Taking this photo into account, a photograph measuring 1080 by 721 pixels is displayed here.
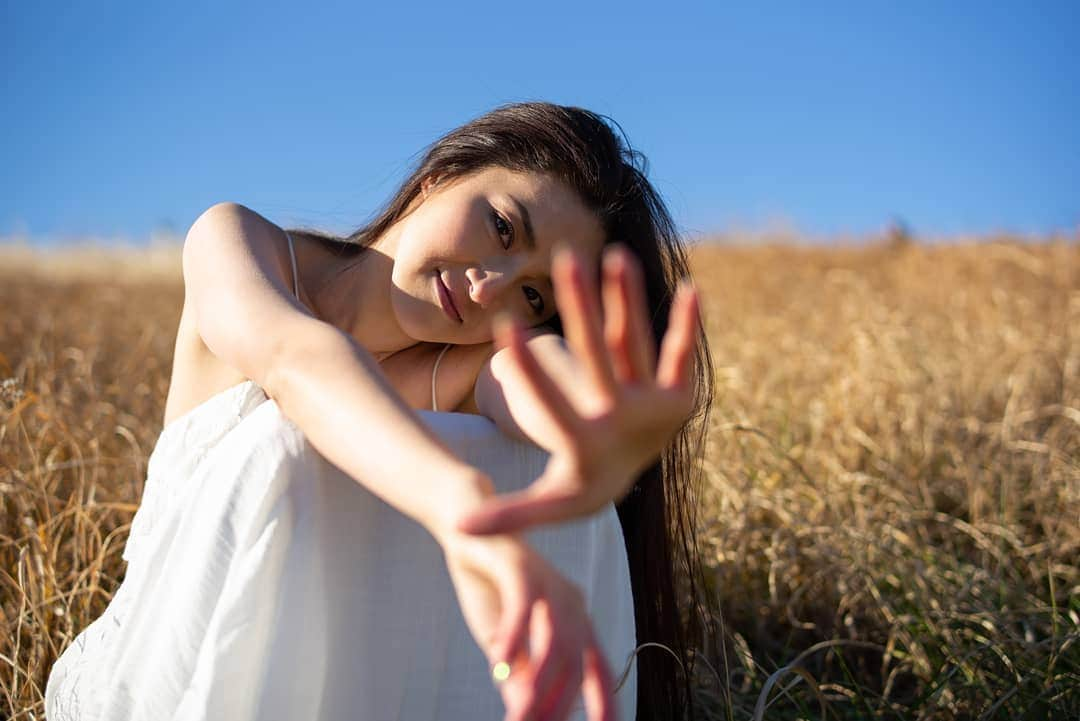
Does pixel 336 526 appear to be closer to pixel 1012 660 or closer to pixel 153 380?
pixel 1012 660

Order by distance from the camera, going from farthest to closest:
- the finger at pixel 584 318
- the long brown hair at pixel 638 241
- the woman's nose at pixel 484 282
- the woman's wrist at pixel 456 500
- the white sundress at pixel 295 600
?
the long brown hair at pixel 638 241
the woman's nose at pixel 484 282
the white sundress at pixel 295 600
the woman's wrist at pixel 456 500
the finger at pixel 584 318

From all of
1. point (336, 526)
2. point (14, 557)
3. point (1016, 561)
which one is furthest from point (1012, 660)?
point (14, 557)

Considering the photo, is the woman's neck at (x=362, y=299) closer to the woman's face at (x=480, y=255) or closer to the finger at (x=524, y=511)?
the woman's face at (x=480, y=255)

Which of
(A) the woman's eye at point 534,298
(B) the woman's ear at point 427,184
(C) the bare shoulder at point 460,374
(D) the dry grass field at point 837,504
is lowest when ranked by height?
(D) the dry grass field at point 837,504

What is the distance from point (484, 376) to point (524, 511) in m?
0.71

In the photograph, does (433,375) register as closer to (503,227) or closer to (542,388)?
(503,227)

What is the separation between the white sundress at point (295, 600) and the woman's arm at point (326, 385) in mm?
74

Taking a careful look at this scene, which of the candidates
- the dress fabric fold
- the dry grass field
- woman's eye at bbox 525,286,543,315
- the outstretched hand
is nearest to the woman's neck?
woman's eye at bbox 525,286,543,315

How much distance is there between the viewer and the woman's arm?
785 mm

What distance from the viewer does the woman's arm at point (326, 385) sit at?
2.58ft

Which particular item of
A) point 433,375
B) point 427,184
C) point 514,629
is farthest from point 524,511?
point 427,184

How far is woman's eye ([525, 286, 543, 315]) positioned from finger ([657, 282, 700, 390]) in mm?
881

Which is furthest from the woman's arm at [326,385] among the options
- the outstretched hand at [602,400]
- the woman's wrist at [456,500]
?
the outstretched hand at [602,400]

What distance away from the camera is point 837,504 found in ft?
7.34
